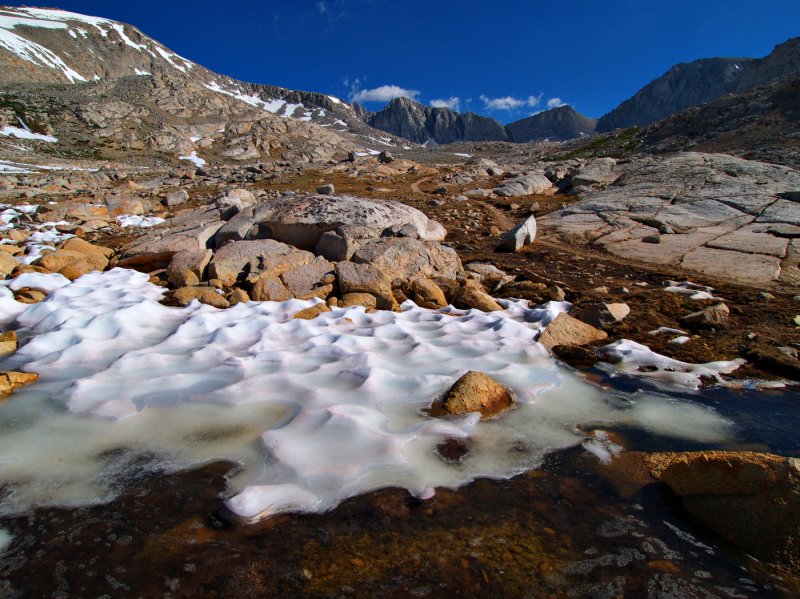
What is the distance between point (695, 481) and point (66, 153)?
9933cm

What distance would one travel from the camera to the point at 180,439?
3.51m

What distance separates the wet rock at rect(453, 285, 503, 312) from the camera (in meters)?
7.06

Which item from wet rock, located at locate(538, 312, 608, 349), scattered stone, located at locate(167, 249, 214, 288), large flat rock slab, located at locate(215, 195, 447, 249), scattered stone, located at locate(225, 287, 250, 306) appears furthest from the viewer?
large flat rock slab, located at locate(215, 195, 447, 249)

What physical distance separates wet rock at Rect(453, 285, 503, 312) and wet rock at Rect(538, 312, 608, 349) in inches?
53.0

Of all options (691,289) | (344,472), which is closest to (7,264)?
(344,472)

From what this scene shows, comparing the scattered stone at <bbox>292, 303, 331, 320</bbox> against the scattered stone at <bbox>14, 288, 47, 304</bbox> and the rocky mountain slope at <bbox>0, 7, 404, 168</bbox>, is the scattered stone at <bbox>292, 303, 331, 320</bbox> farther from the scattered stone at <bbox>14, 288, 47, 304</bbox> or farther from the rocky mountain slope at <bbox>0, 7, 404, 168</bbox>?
the rocky mountain slope at <bbox>0, 7, 404, 168</bbox>

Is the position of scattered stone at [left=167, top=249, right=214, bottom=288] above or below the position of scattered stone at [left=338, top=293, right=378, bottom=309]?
above

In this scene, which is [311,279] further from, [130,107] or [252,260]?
[130,107]

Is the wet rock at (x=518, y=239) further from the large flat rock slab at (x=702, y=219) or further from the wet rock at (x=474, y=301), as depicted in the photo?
the wet rock at (x=474, y=301)

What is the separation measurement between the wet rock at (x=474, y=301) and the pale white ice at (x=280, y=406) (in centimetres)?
90

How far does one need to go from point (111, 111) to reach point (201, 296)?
118372mm

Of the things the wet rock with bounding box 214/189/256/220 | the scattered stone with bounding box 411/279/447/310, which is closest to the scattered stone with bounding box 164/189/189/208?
the wet rock with bounding box 214/189/256/220

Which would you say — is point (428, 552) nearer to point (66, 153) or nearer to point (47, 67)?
point (66, 153)

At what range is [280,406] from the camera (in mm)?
3947
